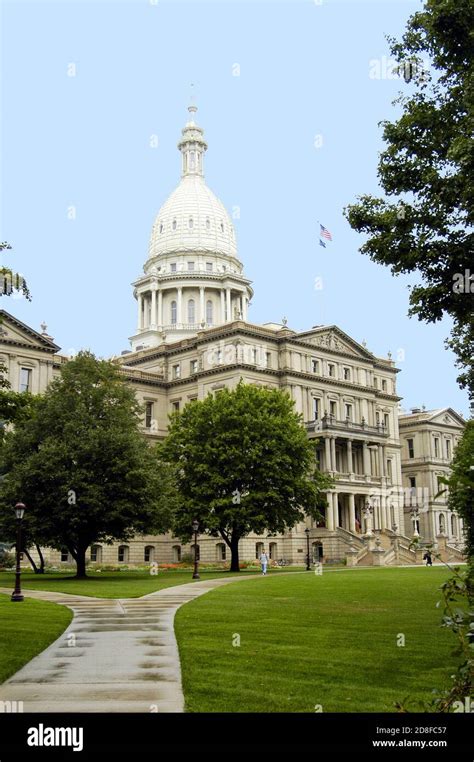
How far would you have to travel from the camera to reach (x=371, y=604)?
25859 millimetres

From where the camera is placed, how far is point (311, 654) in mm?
15211

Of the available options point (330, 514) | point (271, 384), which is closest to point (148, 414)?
point (271, 384)

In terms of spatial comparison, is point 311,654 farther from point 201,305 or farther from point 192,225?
point 192,225

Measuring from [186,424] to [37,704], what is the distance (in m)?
52.7

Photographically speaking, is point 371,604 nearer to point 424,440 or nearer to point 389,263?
point 389,263

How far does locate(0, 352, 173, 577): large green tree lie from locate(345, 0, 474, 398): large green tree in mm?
31612

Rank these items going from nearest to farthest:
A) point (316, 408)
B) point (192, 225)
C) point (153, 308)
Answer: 1. point (316, 408)
2. point (153, 308)
3. point (192, 225)

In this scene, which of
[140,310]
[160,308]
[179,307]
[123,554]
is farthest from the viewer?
[140,310]

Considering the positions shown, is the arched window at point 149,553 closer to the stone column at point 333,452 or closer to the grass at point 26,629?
the stone column at point 333,452

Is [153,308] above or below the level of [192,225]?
below

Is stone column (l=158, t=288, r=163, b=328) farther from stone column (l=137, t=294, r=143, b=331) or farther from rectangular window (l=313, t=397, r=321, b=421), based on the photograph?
rectangular window (l=313, t=397, r=321, b=421)

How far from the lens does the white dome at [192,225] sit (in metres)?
121

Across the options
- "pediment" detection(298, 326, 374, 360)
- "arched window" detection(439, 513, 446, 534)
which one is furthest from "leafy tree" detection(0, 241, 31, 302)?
"arched window" detection(439, 513, 446, 534)

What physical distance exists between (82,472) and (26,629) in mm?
28719
